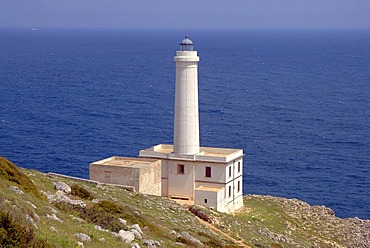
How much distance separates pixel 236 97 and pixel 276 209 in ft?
224

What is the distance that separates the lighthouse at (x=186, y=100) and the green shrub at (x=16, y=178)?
18.9 m

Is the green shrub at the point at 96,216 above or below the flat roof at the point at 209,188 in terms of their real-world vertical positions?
above

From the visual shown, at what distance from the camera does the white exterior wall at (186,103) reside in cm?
4047

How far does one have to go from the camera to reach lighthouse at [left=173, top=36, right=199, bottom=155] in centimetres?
4047

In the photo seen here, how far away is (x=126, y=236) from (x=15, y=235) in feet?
17.7

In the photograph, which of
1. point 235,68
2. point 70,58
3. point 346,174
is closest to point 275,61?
point 235,68

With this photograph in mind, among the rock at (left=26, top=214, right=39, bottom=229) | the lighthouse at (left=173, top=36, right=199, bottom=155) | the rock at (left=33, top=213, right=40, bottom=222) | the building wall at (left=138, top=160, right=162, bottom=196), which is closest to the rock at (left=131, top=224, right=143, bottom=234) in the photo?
the rock at (left=33, top=213, right=40, bottom=222)

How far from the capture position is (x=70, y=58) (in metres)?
192

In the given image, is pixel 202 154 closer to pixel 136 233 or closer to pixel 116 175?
pixel 116 175

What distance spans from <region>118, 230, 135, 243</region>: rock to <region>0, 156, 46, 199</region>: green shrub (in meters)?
3.05

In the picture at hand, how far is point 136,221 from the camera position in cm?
2280

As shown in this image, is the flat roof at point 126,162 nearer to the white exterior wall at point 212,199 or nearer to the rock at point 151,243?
the white exterior wall at point 212,199

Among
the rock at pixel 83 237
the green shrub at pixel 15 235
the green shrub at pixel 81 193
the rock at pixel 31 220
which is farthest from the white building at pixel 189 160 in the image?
the green shrub at pixel 15 235


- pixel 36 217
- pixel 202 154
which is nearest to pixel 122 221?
pixel 36 217
